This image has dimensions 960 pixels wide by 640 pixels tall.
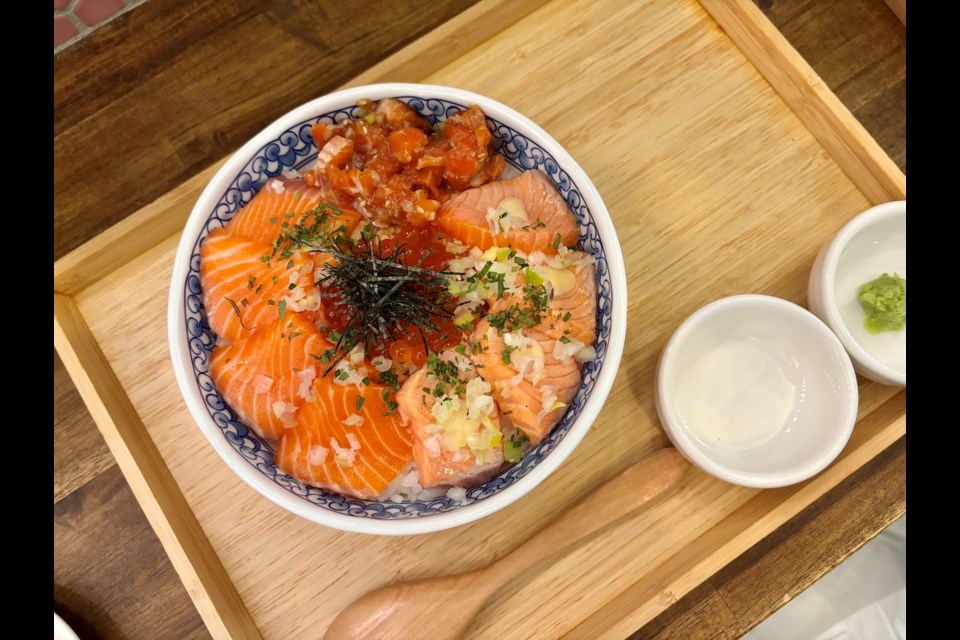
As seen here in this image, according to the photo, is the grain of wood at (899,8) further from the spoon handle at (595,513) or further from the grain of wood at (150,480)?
the grain of wood at (150,480)

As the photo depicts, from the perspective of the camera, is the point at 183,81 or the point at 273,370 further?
the point at 183,81

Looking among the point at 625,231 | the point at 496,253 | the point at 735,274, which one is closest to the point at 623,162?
the point at 625,231

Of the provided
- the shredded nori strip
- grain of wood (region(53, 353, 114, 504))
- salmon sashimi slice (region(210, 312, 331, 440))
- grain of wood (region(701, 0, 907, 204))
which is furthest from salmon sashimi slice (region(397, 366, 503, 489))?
grain of wood (region(701, 0, 907, 204))

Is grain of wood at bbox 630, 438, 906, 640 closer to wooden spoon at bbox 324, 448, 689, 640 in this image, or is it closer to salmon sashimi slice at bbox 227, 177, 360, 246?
wooden spoon at bbox 324, 448, 689, 640

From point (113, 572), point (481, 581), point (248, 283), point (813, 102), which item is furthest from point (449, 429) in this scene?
point (813, 102)

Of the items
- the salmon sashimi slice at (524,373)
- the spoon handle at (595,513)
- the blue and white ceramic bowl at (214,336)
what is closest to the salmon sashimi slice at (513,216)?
the blue and white ceramic bowl at (214,336)

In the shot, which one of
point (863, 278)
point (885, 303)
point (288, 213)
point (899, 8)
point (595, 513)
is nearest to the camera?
point (288, 213)

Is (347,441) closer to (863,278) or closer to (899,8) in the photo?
(863,278)
